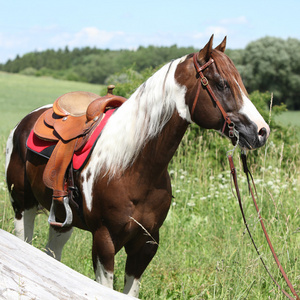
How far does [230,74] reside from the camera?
2.37m

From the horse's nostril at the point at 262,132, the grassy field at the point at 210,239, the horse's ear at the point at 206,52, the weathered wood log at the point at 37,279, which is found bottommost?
the grassy field at the point at 210,239

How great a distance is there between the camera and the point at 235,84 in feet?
7.74

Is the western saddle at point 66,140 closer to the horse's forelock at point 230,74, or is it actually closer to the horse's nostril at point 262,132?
the horse's forelock at point 230,74

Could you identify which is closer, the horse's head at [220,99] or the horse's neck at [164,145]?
the horse's head at [220,99]

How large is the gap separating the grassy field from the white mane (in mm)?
930

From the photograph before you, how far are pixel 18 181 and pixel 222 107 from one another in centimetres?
211

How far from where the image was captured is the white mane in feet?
8.14

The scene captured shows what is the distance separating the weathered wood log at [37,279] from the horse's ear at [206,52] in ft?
4.54

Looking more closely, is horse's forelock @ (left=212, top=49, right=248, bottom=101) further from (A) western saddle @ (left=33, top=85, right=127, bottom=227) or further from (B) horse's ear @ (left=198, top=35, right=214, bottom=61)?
(A) western saddle @ (left=33, top=85, right=127, bottom=227)

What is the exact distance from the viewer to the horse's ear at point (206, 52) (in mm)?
2355

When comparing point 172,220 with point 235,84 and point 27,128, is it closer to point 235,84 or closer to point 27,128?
point 27,128

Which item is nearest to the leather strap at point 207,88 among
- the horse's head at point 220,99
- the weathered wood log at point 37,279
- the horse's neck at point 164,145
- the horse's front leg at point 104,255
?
the horse's head at point 220,99

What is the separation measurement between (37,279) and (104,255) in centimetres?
89

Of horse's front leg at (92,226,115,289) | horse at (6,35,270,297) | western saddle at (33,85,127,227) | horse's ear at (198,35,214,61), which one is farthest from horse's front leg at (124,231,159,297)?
horse's ear at (198,35,214,61)
